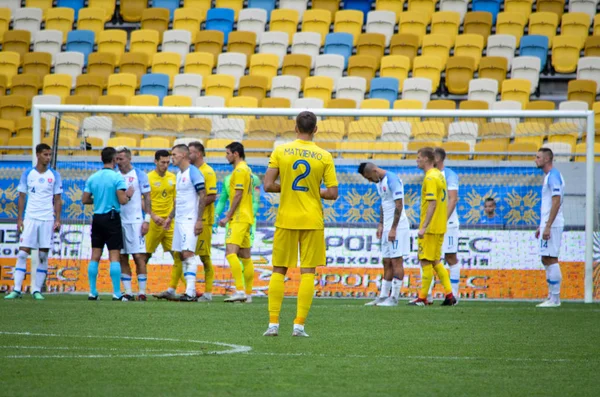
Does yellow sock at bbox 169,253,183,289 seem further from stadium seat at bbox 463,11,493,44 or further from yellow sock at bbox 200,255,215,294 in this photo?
stadium seat at bbox 463,11,493,44

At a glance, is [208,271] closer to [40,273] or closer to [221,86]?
[40,273]

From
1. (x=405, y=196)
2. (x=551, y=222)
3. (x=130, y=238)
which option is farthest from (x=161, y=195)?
(x=551, y=222)

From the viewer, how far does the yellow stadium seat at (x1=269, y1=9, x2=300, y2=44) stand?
Answer: 24328 mm

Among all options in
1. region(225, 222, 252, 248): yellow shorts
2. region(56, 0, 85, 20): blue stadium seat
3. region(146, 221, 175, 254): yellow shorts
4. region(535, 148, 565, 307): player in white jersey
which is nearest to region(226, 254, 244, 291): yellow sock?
region(225, 222, 252, 248): yellow shorts

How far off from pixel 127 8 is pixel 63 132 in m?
10.6

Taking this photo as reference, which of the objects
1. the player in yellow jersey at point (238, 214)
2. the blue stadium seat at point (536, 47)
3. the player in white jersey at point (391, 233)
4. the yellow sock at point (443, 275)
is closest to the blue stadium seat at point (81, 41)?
the blue stadium seat at point (536, 47)

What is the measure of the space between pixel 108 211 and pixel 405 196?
5.26 m

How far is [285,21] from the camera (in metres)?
24.4

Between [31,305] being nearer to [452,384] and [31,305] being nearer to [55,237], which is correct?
[55,237]

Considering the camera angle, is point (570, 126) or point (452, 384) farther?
point (570, 126)

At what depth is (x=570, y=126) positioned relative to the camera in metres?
16.1

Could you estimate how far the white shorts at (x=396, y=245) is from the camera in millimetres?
13492

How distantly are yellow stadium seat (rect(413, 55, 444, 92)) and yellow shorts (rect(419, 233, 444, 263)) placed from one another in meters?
9.54

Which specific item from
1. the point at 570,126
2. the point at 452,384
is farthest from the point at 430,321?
the point at 570,126
